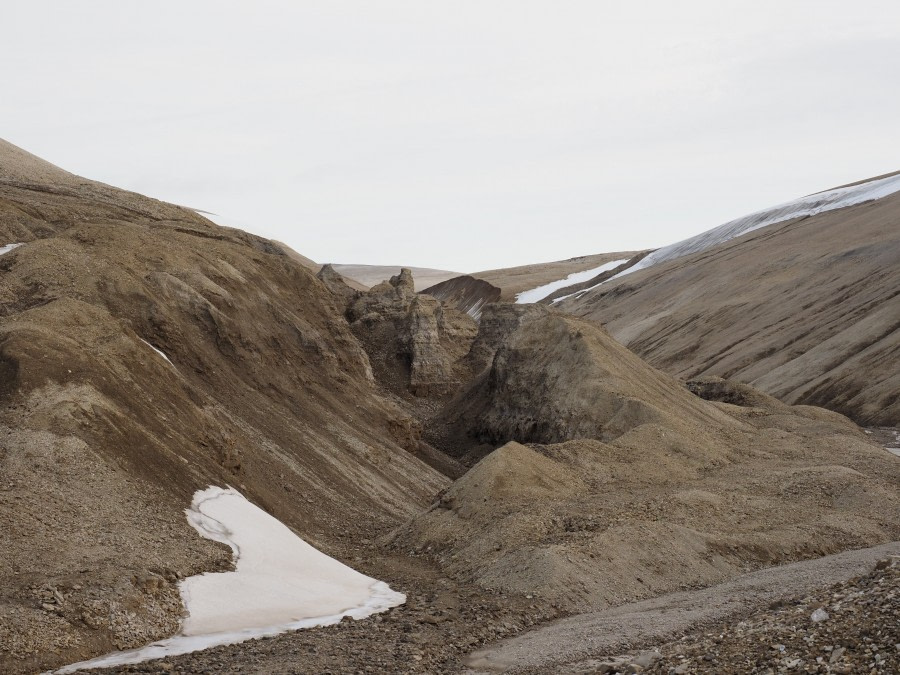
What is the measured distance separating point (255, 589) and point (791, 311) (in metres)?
79.7

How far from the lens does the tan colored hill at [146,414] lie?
655 inches

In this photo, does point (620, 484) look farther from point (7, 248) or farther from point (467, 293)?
point (467, 293)

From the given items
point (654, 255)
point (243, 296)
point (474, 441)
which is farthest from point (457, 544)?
point (654, 255)

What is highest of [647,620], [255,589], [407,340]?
[407,340]

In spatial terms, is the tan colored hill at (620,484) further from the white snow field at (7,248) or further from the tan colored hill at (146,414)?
the white snow field at (7,248)

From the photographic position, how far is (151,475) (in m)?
21.7

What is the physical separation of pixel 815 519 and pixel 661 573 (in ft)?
A: 26.2

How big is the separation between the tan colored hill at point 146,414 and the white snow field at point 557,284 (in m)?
110

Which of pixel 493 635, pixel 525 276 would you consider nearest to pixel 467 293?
pixel 525 276

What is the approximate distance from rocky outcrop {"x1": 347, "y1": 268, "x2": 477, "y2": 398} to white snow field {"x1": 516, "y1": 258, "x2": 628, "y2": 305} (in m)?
92.6

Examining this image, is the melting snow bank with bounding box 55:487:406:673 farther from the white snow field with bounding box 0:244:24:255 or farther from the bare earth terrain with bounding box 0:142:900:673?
the white snow field with bounding box 0:244:24:255

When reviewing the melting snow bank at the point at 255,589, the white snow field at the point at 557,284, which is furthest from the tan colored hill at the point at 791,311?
the melting snow bank at the point at 255,589

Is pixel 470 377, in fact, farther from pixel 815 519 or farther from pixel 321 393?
pixel 815 519

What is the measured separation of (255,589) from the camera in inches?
747
